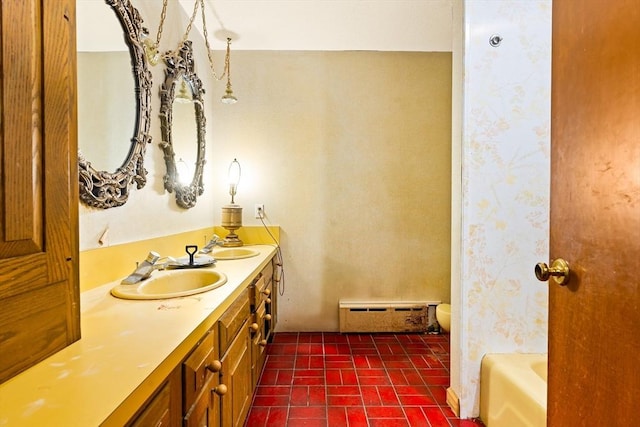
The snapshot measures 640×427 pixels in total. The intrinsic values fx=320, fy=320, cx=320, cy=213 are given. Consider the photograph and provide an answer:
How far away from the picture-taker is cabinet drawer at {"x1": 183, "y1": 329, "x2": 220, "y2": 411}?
2.82 feet

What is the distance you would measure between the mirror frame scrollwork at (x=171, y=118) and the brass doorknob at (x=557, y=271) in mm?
1919

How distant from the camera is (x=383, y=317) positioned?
9.38 feet

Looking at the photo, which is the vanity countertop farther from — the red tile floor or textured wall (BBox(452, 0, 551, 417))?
textured wall (BBox(452, 0, 551, 417))

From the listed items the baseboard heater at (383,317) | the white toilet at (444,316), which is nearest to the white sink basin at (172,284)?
the baseboard heater at (383,317)

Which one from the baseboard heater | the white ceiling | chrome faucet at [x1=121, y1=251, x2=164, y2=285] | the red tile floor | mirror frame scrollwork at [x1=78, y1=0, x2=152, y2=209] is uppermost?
the white ceiling

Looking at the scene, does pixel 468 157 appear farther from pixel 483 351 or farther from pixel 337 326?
pixel 337 326

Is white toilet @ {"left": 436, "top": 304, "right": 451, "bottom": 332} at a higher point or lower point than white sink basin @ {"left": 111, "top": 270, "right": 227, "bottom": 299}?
lower

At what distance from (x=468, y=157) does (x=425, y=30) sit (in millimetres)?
1465

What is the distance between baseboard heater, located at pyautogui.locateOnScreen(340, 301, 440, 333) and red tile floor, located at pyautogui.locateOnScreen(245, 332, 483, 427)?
2.7 inches

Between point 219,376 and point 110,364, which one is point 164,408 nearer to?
point 110,364

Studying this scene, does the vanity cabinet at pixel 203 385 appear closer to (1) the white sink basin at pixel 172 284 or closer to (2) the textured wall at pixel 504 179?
(1) the white sink basin at pixel 172 284

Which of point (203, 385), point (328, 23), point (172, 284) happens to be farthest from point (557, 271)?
point (328, 23)

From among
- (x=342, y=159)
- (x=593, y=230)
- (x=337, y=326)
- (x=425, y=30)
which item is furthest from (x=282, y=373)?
(x=425, y=30)

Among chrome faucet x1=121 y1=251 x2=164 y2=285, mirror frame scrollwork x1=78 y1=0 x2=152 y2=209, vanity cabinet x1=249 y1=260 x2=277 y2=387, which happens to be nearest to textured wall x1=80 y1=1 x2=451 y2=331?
vanity cabinet x1=249 y1=260 x2=277 y2=387
